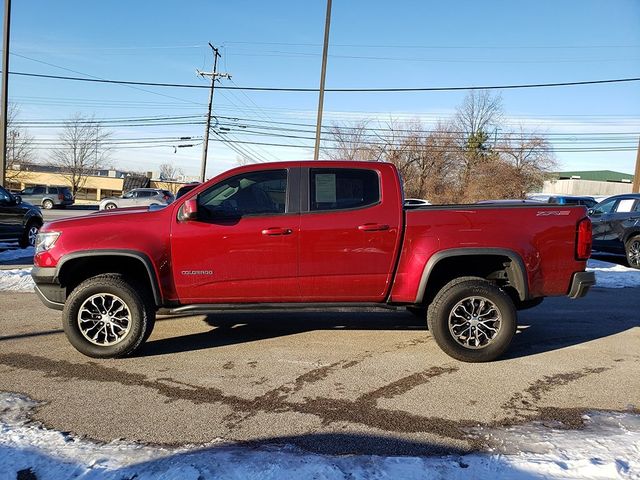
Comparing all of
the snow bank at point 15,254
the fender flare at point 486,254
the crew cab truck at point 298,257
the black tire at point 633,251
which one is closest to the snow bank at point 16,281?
the snow bank at point 15,254

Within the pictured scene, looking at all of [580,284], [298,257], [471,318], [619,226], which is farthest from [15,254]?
[619,226]

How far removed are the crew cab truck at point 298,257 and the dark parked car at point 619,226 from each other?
873 cm

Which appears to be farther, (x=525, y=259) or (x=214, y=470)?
(x=525, y=259)

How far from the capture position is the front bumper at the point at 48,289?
4609mm

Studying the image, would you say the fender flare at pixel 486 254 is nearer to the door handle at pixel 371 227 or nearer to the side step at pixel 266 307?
the side step at pixel 266 307

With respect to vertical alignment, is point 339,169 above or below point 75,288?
above

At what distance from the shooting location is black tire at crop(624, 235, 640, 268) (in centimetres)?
1176

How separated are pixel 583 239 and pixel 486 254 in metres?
0.97

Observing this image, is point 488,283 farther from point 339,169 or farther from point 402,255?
point 339,169

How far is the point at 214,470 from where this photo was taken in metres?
2.76

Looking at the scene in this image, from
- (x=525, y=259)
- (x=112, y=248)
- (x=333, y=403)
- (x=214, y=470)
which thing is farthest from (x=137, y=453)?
(x=525, y=259)

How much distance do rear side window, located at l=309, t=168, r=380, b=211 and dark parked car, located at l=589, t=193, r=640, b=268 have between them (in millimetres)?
9983

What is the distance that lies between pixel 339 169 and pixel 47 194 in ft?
123

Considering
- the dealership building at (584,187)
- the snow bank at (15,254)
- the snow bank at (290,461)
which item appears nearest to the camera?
the snow bank at (290,461)
